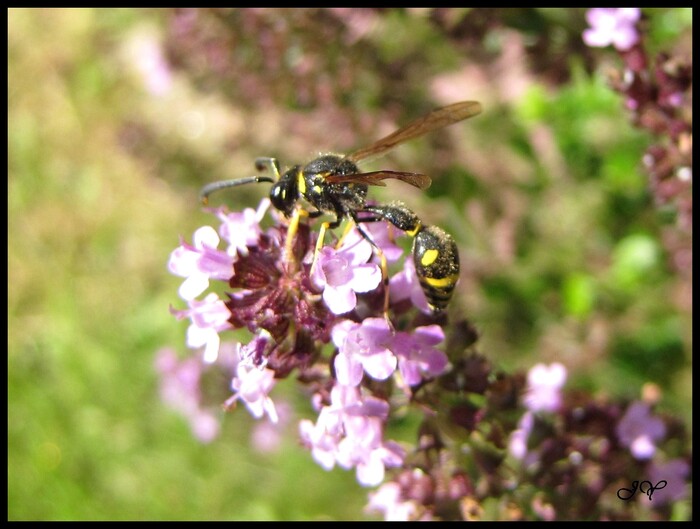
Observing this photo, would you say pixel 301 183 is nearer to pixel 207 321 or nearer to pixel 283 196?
pixel 283 196

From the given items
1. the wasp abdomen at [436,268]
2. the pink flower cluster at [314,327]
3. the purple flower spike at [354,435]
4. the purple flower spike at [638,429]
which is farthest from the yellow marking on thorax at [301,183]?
the purple flower spike at [638,429]

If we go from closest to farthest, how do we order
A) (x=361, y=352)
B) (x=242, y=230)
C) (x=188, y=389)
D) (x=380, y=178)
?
1. (x=361, y=352)
2. (x=380, y=178)
3. (x=242, y=230)
4. (x=188, y=389)

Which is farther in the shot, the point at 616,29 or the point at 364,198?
the point at 616,29

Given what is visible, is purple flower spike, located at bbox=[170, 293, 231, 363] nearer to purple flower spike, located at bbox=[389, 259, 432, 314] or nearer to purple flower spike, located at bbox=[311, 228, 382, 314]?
purple flower spike, located at bbox=[311, 228, 382, 314]

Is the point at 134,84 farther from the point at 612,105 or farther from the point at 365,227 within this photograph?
the point at 365,227

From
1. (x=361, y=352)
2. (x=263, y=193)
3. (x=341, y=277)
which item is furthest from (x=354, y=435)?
(x=263, y=193)

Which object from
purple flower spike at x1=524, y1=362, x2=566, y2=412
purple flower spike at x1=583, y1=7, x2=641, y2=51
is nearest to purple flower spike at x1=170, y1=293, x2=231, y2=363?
purple flower spike at x1=524, y1=362, x2=566, y2=412
